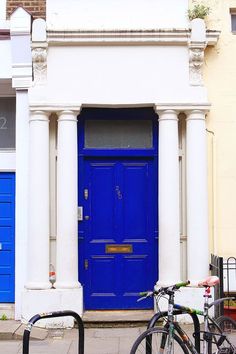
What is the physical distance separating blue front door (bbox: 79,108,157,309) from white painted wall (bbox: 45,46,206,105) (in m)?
0.91

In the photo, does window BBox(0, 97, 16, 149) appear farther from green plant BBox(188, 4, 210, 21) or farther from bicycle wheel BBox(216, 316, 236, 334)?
bicycle wheel BBox(216, 316, 236, 334)

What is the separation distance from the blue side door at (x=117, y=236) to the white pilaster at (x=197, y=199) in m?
0.64

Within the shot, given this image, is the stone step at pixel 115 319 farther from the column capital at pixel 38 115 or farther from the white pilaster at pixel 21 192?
the column capital at pixel 38 115

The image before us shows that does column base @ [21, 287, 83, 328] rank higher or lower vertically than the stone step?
higher

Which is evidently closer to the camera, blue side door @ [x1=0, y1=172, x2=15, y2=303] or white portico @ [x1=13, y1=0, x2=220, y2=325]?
white portico @ [x1=13, y1=0, x2=220, y2=325]

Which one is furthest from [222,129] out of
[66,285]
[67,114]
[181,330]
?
[181,330]

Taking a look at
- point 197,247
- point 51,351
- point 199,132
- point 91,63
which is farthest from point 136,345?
point 91,63

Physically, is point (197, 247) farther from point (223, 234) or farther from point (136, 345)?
point (136, 345)

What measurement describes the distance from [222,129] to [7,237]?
372cm

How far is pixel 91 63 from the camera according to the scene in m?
8.98

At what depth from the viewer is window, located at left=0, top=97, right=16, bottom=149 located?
32.0ft

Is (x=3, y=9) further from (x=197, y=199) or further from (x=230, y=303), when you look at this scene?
(x=230, y=303)

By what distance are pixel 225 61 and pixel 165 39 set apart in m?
1.03

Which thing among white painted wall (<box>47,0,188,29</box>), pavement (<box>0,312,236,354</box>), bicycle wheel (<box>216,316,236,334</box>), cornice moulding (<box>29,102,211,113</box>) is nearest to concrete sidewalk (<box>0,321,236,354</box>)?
pavement (<box>0,312,236,354</box>)
